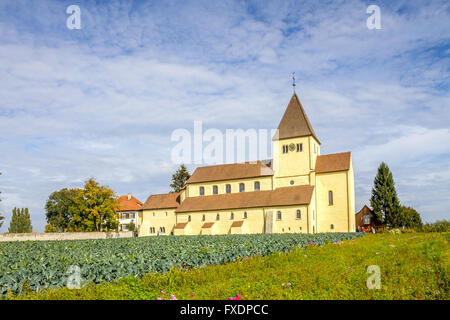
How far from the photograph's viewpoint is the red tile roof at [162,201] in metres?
65.9

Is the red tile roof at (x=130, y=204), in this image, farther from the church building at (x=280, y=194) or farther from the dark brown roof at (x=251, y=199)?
the dark brown roof at (x=251, y=199)

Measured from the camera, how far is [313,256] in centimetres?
1548

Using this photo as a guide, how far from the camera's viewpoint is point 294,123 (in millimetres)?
57875

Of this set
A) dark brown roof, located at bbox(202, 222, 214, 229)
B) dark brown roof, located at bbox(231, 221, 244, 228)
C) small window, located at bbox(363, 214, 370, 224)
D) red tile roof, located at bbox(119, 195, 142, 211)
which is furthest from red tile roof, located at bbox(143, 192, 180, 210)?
small window, located at bbox(363, 214, 370, 224)

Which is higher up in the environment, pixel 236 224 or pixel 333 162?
pixel 333 162

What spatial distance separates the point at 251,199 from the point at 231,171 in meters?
8.04

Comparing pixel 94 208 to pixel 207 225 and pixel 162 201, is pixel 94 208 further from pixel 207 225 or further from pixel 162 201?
pixel 207 225

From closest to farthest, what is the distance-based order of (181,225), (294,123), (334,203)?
(334,203)
(294,123)
(181,225)

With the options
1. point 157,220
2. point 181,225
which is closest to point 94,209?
point 157,220

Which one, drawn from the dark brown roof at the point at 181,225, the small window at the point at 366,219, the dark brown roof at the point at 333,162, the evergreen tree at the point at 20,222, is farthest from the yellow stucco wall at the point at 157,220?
the evergreen tree at the point at 20,222

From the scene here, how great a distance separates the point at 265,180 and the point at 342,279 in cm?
4948

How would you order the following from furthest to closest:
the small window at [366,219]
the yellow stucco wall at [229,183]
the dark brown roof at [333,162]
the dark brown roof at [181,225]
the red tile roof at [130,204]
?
the red tile roof at [130,204] < the small window at [366,219] < the dark brown roof at [181,225] < the yellow stucco wall at [229,183] < the dark brown roof at [333,162]
